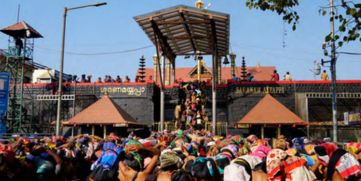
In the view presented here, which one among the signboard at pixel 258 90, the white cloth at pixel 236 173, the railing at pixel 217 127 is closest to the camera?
the white cloth at pixel 236 173

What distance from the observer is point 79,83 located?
26.2m

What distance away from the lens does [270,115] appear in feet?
71.6

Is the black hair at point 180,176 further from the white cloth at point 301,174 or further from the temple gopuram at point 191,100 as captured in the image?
the temple gopuram at point 191,100

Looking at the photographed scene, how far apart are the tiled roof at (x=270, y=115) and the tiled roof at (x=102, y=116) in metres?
7.21

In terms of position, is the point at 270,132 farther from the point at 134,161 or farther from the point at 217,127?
the point at 134,161

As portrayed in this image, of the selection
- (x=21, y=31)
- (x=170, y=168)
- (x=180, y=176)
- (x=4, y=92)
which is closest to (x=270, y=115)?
(x=4, y=92)

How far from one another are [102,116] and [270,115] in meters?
10.2

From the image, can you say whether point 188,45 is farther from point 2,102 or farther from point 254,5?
point 254,5

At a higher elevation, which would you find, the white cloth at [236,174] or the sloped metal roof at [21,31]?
the sloped metal roof at [21,31]

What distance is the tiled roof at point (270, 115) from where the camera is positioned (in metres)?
21.1

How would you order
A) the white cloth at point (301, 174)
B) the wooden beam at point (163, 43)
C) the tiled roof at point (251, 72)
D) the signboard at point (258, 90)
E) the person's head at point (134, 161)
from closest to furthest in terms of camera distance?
the white cloth at point (301, 174) < the person's head at point (134, 161) < the wooden beam at point (163, 43) < the signboard at point (258, 90) < the tiled roof at point (251, 72)

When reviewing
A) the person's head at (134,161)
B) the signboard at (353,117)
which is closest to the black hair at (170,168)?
the person's head at (134,161)

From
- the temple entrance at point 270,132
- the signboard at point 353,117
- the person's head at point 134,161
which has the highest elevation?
the signboard at point 353,117

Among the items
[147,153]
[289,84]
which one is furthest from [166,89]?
[147,153]
